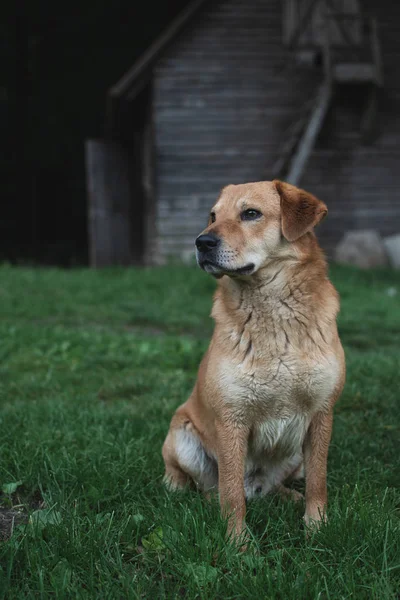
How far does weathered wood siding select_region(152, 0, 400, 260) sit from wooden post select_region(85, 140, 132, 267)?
1907mm

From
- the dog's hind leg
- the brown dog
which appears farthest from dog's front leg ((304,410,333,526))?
the dog's hind leg

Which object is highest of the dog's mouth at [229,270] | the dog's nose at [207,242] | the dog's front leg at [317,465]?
the dog's nose at [207,242]

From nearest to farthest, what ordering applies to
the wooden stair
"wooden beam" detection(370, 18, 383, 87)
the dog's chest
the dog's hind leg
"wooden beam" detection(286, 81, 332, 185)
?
the dog's chest < the dog's hind leg < "wooden beam" detection(286, 81, 332, 185) < the wooden stair < "wooden beam" detection(370, 18, 383, 87)

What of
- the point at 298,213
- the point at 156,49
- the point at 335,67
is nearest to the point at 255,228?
the point at 298,213

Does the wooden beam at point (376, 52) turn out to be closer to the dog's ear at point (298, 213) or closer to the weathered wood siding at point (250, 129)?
the weathered wood siding at point (250, 129)

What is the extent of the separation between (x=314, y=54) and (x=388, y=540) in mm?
12556

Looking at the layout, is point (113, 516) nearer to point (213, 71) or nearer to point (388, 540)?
point (388, 540)

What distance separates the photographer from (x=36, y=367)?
5.66 m

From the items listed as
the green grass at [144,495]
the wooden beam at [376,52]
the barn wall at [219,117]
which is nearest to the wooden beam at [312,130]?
the wooden beam at [376,52]

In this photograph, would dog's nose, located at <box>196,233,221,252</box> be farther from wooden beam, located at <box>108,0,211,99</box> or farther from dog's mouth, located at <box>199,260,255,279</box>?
wooden beam, located at <box>108,0,211,99</box>

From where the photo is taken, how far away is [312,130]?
1279 cm

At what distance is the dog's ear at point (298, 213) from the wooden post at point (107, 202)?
41.7 feet

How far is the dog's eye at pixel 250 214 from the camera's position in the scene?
9.77ft

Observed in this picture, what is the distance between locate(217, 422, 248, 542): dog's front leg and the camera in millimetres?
2691
